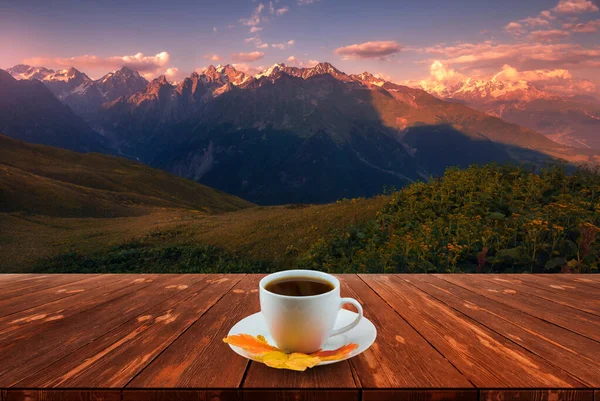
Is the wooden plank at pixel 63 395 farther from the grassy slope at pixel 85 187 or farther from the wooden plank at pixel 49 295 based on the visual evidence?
the grassy slope at pixel 85 187

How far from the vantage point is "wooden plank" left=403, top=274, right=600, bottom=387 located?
4.75 feet

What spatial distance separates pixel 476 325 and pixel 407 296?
0.60 metres

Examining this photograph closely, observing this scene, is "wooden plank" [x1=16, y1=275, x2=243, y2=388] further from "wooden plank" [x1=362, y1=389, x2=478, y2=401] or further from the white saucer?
"wooden plank" [x1=362, y1=389, x2=478, y2=401]

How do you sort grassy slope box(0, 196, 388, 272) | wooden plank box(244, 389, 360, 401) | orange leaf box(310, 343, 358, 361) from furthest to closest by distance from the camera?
grassy slope box(0, 196, 388, 272), orange leaf box(310, 343, 358, 361), wooden plank box(244, 389, 360, 401)

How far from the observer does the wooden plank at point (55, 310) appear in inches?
73.0

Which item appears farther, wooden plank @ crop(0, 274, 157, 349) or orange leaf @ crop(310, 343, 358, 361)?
wooden plank @ crop(0, 274, 157, 349)

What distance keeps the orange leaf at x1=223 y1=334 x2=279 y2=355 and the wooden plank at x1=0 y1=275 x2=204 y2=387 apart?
0.70 metres

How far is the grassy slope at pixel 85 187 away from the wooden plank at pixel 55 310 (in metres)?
42.4

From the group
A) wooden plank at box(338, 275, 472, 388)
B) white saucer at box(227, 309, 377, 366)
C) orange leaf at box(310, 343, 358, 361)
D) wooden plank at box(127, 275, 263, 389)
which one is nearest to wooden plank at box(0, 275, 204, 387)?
wooden plank at box(127, 275, 263, 389)

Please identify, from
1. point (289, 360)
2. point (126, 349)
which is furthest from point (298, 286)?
point (126, 349)

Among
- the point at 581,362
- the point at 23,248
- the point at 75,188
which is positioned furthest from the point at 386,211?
the point at 75,188

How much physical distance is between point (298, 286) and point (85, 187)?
58.1m

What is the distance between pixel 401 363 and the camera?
1.44 metres

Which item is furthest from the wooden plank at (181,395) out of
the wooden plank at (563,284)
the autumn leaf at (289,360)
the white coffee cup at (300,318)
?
the wooden plank at (563,284)
